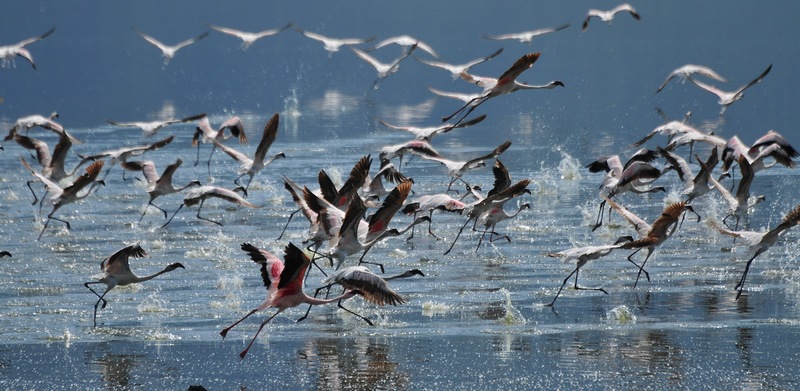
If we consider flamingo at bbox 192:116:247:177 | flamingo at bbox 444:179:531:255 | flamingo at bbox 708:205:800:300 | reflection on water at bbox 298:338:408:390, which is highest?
flamingo at bbox 192:116:247:177

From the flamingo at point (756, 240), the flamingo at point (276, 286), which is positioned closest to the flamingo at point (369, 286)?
the flamingo at point (276, 286)

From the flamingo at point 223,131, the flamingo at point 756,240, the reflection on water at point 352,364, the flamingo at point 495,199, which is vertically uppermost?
the flamingo at point 223,131

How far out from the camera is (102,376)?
10.7m

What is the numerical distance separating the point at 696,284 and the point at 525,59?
314 centimetres

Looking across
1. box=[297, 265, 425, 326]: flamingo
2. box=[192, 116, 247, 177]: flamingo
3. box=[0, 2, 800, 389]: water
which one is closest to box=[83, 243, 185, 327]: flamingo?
box=[0, 2, 800, 389]: water

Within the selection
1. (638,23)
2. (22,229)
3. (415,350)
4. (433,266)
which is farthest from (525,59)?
(638,23)

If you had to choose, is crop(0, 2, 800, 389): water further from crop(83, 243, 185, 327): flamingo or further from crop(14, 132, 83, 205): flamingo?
crop(14, 132, 83, 205): flamingo

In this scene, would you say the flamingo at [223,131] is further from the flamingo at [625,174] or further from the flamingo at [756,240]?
the flamingo at [756,240]

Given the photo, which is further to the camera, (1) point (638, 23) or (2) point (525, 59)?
(1) point (638, 23)

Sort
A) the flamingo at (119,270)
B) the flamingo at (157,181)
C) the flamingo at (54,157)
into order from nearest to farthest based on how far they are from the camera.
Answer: the flamingo at (119,270) → the flamingo at (157,181) → the flamingo at (54,157)

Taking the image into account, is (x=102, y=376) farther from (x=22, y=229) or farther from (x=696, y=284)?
(x=22, y=229)

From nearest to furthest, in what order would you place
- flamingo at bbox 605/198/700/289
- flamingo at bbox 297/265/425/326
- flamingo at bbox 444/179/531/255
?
flamingo at bbox 297/265/425/326
flamingo at bbox 605/198/700/289
flamingo at bbox 444/179/531/255

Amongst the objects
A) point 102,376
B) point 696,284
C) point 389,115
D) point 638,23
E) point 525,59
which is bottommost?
point 102,376

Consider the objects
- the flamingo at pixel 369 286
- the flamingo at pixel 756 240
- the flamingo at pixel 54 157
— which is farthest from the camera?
the flamingo at pixel 54 157
